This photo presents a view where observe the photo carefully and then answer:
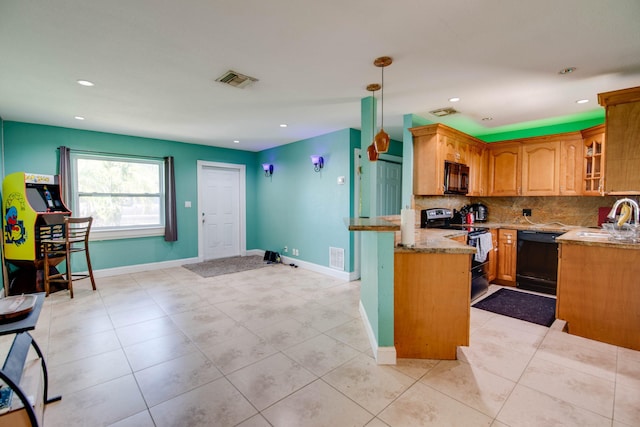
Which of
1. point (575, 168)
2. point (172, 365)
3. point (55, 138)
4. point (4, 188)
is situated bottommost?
point (172, 365)

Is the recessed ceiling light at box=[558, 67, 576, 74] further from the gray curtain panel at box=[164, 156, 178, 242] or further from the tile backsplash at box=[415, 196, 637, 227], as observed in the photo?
the gray curtain panel at box=[164, 156, 178, 242]

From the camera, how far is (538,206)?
4598 millimetres

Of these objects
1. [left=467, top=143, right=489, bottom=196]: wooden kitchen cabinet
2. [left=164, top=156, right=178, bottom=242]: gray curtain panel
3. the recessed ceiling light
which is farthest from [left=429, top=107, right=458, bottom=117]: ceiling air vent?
[left=164, top=156, right=178, bottom=242]: gray curtain panel

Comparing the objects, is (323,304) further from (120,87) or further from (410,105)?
(120,87)

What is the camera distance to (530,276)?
13.2 ft

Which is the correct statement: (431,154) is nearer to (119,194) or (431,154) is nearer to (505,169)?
(505,169)

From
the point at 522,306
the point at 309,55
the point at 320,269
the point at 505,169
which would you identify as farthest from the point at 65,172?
the point at 505,169

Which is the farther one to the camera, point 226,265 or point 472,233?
point 226,265

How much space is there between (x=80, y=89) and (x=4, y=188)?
209 cm

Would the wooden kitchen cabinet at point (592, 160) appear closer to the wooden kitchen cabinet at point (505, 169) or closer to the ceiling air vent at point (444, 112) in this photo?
the wooden kitchen cabinet at point (505, 169)

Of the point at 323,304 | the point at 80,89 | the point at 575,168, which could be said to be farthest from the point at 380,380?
the point at 575,168

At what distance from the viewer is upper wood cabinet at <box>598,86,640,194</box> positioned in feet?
8.64

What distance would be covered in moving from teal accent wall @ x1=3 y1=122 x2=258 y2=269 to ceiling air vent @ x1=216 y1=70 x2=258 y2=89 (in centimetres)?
325

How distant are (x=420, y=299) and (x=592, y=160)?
348 cm
